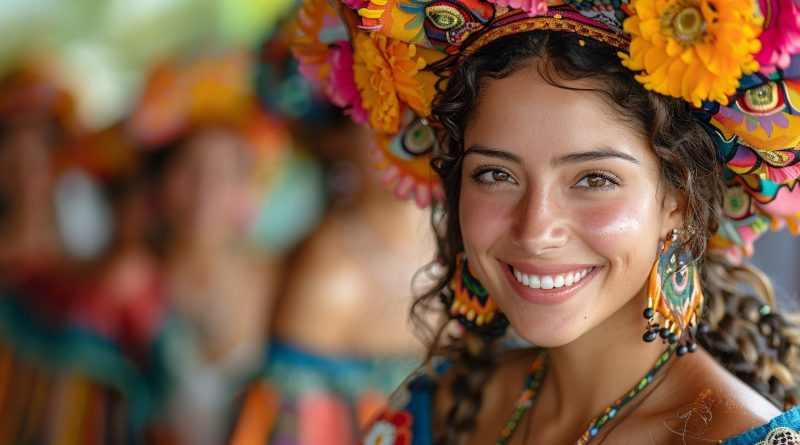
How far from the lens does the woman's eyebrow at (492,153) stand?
Answer: 5.13 ft

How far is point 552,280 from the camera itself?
1.59 m

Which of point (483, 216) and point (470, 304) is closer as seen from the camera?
point (483, 216)

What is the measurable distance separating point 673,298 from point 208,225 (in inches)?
96.9

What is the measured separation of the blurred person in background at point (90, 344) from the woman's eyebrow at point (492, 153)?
7.57 feet

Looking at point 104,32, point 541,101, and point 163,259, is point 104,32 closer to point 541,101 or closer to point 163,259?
point 163,259

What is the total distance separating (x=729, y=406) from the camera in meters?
1.53

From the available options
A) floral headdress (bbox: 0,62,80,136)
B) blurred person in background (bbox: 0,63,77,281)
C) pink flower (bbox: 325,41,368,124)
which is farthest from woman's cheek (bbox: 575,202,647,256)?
floral headdress (bbox: 0,62,80,136)

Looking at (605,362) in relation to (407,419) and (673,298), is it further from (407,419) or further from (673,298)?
(407,419)

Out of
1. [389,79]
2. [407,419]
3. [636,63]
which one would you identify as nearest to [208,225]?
[407,419]

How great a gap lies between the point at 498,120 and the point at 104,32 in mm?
3356

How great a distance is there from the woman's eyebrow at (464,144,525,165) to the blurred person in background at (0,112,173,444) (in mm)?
2309

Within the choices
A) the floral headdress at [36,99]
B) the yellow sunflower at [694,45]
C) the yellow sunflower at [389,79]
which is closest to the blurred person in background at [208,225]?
the floral headdress at [36,99]

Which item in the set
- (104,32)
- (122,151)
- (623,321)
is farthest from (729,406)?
(104,32)

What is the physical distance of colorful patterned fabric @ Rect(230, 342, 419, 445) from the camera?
10.2 feet
